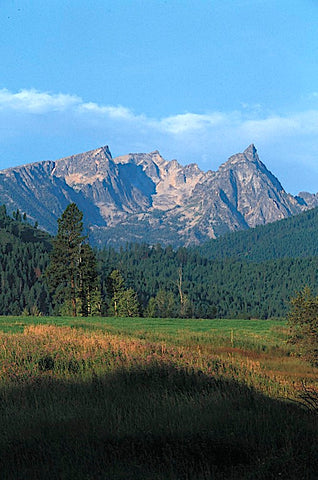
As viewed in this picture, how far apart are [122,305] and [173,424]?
9777 centimetres

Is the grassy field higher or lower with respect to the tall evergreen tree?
lower

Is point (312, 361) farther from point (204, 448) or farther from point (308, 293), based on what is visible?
point (204, 448)

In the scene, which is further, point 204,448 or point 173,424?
point 173,424

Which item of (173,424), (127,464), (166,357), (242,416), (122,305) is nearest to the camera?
(127,464)

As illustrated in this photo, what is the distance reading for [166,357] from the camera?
68.3 feet

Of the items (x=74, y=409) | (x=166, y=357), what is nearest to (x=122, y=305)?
(x=166, y=357)

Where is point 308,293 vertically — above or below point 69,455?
above

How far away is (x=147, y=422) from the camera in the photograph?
11.5 metres

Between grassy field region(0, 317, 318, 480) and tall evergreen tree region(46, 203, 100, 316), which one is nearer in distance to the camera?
grassy field region(0, 317, 318, 480)

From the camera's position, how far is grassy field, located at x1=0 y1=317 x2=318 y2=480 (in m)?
9.15

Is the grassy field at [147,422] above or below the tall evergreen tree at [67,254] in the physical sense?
below

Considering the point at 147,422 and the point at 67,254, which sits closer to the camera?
the point at 147,422

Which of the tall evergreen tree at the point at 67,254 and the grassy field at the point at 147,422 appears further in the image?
the tall evergreen tree at the point at 67,254

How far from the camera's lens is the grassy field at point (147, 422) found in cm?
915
